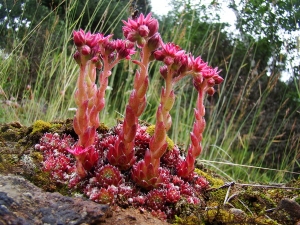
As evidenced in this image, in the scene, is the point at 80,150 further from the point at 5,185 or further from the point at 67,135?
the point at 67,135

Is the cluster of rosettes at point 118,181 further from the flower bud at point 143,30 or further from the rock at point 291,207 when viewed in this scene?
the flower bud at point 143,30

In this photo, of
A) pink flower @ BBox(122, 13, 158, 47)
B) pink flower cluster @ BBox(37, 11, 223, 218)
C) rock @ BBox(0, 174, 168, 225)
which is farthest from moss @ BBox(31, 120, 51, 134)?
pink flower @ BBox(122, 13, 158, 47)

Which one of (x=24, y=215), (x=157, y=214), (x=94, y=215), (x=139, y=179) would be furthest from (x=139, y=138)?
(x=24, y=215)

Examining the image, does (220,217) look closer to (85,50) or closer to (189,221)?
(189,221)

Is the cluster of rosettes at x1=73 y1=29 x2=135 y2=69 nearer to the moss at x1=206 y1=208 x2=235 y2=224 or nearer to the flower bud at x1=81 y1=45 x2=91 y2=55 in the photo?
the flower bud at x1=81 y1=45 x2=91 y2=55

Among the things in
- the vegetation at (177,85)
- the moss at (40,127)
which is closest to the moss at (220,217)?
the vegetation at (177,85)

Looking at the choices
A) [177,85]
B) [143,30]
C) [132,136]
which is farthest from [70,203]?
[177,85]

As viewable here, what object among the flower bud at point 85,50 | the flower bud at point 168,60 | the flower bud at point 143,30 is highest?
the flower bud at point 143,30
